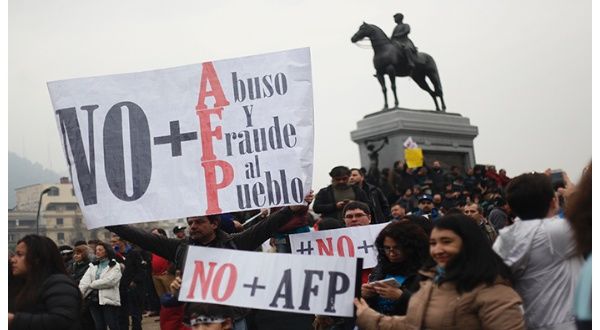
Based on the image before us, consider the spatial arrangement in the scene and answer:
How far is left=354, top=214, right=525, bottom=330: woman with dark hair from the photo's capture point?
4.19m

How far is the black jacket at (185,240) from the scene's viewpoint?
6215mm

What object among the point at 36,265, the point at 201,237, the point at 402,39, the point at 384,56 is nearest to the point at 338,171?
the point at 201,237

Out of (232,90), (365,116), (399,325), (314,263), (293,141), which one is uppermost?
(365,116)

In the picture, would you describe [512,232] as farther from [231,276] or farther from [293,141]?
[293,141]

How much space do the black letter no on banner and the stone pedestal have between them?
814 inches

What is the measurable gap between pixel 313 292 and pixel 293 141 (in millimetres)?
1695

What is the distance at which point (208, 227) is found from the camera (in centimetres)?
627

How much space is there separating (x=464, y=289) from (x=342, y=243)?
9.67 feet

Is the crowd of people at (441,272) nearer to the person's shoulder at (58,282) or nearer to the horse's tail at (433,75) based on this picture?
the person's shoulder at (58,282)

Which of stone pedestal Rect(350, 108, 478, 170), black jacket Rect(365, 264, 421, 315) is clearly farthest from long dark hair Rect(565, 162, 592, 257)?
stone pedestal Rect(350, 108, 478, 170)

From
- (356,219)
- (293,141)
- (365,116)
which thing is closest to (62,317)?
(293,141)

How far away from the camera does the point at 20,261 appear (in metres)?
5.09

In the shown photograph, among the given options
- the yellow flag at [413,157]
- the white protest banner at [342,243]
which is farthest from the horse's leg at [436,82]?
the white protest banner at [342,243]

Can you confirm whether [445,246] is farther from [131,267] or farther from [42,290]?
[131,267]
